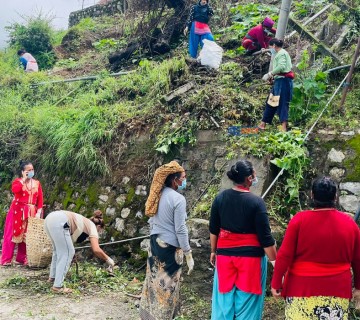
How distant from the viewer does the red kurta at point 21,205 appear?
719cm

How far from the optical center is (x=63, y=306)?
5242 millimetres

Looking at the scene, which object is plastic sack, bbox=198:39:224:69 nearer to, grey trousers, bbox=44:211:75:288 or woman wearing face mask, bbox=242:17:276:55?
woman wearing face mask, bbox=242:17:276:55

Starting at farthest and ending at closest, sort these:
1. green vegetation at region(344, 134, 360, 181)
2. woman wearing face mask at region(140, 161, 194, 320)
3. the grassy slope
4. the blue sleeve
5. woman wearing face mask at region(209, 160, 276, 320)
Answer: the blue sleeve
the grassy slope
green vegetation at region(344, 134, 360, 181)
woman wearing face mask at region(140, 161, 194, 320)
woman wearing face mask at region(209, 160, 276, 320)

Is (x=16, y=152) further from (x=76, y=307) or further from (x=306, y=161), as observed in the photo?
(x=306, y=161)

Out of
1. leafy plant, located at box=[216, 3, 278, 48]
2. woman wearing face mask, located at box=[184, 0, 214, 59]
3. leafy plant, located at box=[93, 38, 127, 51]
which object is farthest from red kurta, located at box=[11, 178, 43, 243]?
leafy plant, located at box=[93, 38, 127, 51]

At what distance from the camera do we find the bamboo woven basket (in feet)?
20.9

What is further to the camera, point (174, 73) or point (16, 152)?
point (16, 152)

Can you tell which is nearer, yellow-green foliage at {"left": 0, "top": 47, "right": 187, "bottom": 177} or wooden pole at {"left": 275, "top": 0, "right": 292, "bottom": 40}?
wooden pole at {"left": 275, "top": 0, "right": 292, "bottom": 40}

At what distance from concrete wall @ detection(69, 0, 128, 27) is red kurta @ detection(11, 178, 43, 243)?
34.0 ft

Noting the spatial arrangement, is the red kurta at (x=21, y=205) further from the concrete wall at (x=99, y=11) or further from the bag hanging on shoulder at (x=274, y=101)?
the concrete wall at (x=99, y=11)

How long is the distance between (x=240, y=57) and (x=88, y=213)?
398cm

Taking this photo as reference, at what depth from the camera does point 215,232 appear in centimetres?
401

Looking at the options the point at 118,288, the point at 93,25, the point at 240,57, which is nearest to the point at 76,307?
the point at 118,288

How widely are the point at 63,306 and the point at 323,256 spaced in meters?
3.16
